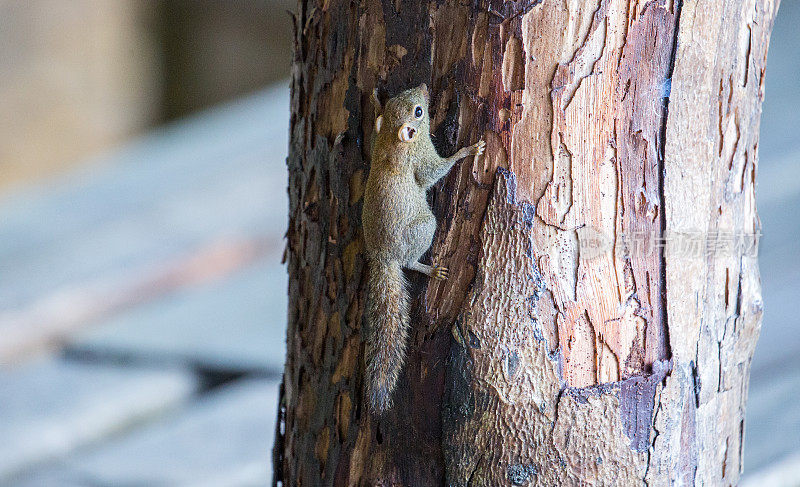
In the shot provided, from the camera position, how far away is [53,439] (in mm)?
2318

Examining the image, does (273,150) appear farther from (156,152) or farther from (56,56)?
(56,56)

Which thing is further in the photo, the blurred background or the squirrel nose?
the blurred background

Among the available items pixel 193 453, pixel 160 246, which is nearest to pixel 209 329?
pixel 160 246

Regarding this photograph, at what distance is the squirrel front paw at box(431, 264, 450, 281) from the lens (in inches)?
37.0

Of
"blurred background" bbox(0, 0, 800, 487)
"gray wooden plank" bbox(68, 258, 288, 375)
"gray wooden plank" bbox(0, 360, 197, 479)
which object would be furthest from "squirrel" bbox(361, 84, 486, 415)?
"gray wooden plank" bbox(68, 258, 288, 375)

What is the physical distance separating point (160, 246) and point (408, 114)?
2.92 m

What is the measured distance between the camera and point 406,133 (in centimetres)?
92

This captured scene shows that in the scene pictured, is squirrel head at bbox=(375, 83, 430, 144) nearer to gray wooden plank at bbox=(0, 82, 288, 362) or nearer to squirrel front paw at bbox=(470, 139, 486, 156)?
squirrel front paw at bbox=(470, 139, 486, 156)

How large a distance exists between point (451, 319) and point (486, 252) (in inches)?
3.5

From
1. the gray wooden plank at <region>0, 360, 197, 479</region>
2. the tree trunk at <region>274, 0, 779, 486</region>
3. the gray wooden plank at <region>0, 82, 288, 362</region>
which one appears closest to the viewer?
the tree trunk at <region>274, 0, 779, 486</region>

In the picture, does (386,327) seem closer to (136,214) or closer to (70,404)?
(70,404)

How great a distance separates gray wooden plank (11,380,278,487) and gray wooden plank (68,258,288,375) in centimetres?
29

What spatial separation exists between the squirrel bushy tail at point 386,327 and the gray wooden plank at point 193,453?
1263 mm

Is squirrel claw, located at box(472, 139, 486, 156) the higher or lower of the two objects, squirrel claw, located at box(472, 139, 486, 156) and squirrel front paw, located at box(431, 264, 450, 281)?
the higher
